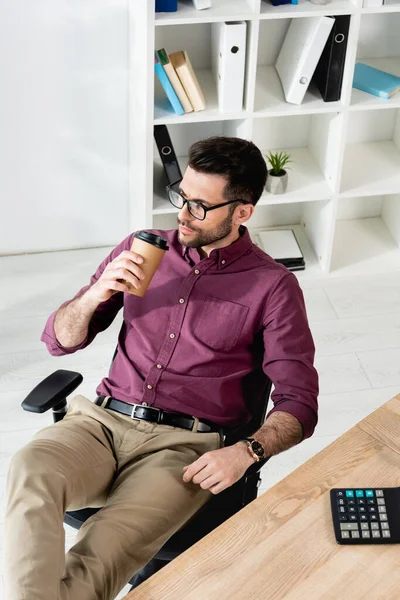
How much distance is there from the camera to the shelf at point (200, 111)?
11.1 ft

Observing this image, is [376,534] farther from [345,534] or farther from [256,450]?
[256,450]

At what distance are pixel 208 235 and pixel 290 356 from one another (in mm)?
381

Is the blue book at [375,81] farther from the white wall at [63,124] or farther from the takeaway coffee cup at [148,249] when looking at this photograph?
the takeaway coffee cup at [148,249]

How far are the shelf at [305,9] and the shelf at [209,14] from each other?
0.07 m

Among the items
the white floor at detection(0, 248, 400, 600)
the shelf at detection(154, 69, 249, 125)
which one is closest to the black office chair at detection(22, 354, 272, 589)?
the white floor at detection(0, 248, 400, 600)

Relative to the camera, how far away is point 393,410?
209cm

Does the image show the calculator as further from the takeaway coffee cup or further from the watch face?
the takeaway coffee cup

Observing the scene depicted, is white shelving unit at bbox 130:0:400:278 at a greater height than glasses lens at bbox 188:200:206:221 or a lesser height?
lesser

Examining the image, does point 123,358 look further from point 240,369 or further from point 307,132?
point 307,132

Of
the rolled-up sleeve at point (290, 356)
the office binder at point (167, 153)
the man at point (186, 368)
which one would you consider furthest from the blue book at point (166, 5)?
the rolled-up sleeve at point (290, 356)

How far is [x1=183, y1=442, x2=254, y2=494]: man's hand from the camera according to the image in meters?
2.04

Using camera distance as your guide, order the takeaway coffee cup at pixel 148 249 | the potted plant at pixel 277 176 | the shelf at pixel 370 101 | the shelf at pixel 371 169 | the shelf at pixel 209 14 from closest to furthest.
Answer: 1. the takeaway coffee cup at pixel 148 249
2. the shelf at pixel 209 14
3. the shelf at pixel 370 101
4. the potted plant at pixel 277 176
5. the shelf at pixel 371 169

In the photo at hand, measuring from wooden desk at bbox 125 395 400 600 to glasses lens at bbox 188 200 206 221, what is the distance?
0.72m

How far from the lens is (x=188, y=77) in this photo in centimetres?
332
